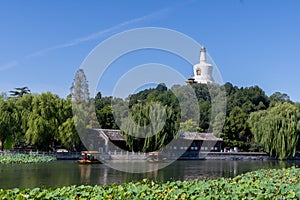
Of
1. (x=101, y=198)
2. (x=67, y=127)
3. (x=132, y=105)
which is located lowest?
(x=101, y=198)

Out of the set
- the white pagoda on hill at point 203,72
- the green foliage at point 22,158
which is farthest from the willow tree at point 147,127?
the white pagoda on hill at point 203,72

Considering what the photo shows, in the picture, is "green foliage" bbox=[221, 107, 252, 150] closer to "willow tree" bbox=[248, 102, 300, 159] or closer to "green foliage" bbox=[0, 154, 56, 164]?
"willow tree" bbox=[248, 102, 300, 159]

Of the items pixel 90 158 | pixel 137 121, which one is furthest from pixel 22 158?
pixel 137 121

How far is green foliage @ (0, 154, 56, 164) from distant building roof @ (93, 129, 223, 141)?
595 centimetres

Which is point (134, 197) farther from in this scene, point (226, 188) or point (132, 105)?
point (132, 105)

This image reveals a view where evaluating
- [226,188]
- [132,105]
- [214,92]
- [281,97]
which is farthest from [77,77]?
[281,97]

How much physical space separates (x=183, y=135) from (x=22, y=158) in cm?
1287

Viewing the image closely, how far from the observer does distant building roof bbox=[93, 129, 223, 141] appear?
2584 centimetres

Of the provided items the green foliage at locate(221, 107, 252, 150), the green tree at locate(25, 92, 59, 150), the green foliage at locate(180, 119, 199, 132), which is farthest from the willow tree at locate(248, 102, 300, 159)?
the green tree at locate(25, 92, 59, 150)

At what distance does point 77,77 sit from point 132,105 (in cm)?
587

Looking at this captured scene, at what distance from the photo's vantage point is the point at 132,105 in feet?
77.3

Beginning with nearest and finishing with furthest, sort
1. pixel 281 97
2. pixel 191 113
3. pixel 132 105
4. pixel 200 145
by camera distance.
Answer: pixel 132 105, pixel 200 145, pixel 191 113, pixel 281 97

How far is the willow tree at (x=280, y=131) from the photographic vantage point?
984 inches

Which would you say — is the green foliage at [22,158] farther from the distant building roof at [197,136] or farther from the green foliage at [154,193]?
the green foliage at [154,193]
